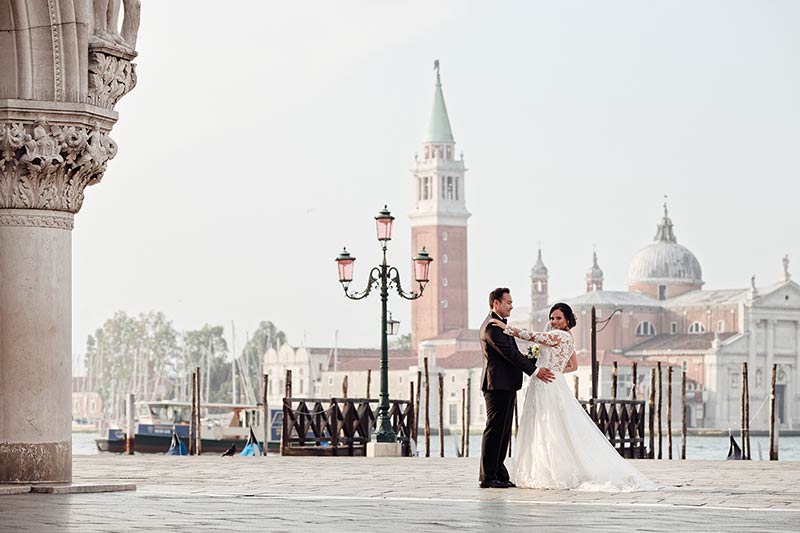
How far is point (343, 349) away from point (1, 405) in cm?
13089

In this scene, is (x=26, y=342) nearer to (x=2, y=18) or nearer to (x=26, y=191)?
(x=26, y=191)

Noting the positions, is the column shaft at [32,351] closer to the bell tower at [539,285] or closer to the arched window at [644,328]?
the arched window at [644,328]

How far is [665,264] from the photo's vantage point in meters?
136

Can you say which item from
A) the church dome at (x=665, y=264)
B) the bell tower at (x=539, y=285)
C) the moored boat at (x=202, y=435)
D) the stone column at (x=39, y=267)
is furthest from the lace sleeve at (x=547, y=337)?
the bell tower at (x=539, y=285)

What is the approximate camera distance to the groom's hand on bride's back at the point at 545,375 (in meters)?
11.0

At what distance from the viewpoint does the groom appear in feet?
35.2

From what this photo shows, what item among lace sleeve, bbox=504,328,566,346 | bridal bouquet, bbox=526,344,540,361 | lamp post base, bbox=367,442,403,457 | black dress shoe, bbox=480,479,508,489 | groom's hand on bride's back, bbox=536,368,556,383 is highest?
lace sleeve, bbox=504,328,566,346

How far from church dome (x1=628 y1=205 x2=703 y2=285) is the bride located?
126 meters

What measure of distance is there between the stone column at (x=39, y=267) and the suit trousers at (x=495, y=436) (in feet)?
8.30

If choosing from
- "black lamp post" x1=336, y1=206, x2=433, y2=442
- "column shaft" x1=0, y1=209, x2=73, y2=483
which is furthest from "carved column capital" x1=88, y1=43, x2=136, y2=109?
"black lamp post" x1=336, y1=206, x2=433, y2=442

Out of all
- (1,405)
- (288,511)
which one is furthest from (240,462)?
(288,511)

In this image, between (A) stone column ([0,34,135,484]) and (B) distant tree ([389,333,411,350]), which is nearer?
(A) stone column ([0,34,135,484])

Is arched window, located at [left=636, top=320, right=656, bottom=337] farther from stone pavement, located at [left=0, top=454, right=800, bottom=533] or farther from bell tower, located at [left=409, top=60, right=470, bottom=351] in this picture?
stone pavement, located at [left=0, top=454, right=800, bottom=533]

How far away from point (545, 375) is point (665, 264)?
126310 millimetres
